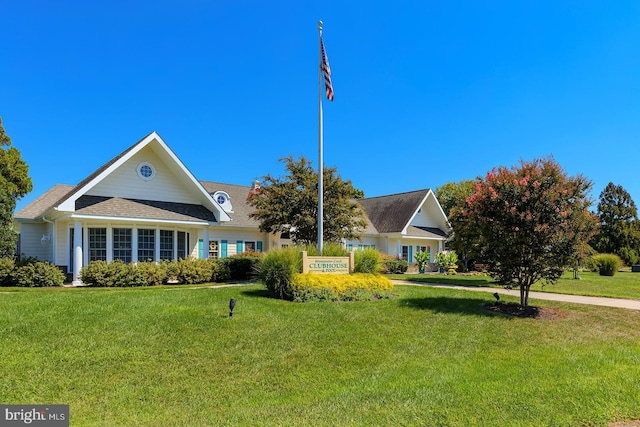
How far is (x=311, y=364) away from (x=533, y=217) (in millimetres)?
7003

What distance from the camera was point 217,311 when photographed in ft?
32.1

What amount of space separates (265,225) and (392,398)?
50.6ft

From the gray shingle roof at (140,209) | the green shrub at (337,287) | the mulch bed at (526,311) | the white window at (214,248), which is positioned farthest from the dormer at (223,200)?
the mulch bed at (526,311)

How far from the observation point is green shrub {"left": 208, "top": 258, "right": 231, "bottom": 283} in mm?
18641

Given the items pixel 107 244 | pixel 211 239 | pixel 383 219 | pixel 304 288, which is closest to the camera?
pixel 304 288

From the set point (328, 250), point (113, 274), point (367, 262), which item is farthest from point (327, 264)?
point (113, 274)

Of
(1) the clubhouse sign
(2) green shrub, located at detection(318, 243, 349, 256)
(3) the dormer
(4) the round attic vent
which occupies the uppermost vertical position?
(4) the round attic vent

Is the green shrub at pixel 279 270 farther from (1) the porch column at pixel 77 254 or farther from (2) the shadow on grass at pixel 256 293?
(1) the porch column at pixel 77 254

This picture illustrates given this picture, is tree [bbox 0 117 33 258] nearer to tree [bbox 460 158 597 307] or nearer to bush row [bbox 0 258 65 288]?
bush row [bbox 0 258 65 288]

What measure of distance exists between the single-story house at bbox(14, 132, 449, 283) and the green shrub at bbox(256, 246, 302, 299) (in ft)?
26.0

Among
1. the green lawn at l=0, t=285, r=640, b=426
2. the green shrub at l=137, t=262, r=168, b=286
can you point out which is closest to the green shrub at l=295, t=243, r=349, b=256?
the green lawn at l=0, t=285, r=640, b=426

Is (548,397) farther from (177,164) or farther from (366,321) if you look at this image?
(177,164)

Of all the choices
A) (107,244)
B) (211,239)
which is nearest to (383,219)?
(211,239)

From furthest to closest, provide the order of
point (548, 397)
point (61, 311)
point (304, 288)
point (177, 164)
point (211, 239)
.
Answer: point (211, 239) → point (177, 164) → point (304, 288) → point (61, 311) → point (548, 397)
